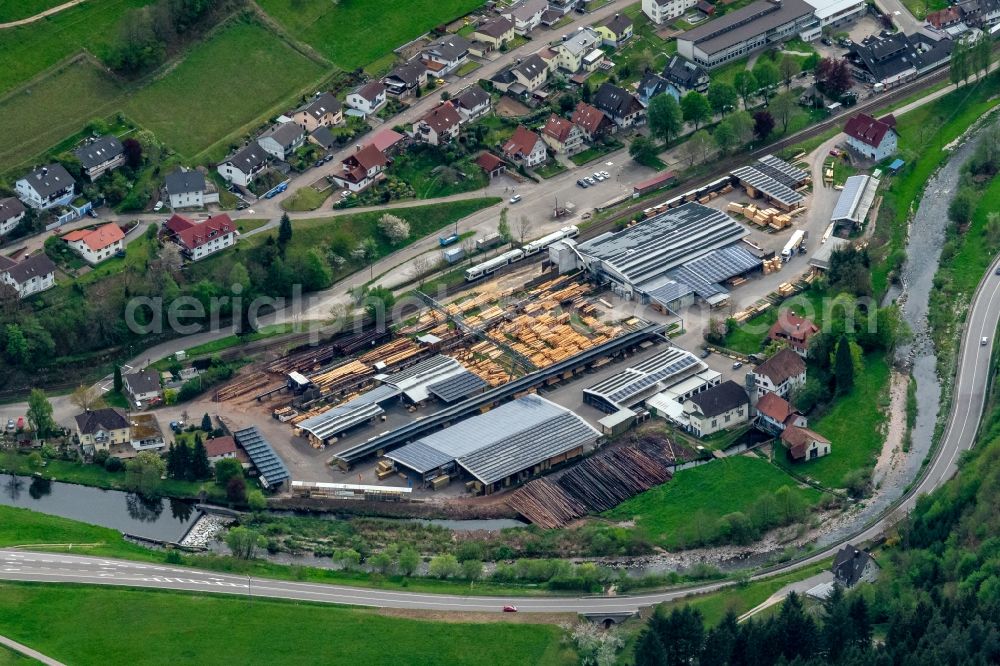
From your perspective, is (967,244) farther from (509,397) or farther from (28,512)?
(28,512)

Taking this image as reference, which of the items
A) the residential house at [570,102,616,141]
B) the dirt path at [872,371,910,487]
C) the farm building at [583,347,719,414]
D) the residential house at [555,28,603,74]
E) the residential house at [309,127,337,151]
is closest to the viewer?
the dirt path at [872,371,910,487]

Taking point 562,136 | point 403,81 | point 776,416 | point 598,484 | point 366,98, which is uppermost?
point 403,81

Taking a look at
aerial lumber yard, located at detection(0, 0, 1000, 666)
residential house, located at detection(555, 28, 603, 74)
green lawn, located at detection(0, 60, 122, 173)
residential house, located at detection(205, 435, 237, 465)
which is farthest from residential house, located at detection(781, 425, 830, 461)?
green lawn, located at detection(0, 60, 122, 173)

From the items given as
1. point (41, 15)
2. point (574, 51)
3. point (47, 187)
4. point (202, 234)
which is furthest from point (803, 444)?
point (41, 15)

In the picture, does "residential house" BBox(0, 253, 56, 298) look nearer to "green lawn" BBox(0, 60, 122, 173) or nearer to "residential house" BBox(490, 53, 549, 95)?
"green lawn" BBox(0, 60, 122, 173)

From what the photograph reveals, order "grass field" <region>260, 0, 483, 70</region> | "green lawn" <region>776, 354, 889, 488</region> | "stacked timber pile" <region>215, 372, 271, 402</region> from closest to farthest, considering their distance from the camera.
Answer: "green lawn" <region>776, 354, 889, 488</region>, "stacked timber pile" <region>215, 372, 271, 402</region>, "grass field" <region>260, 0, 483, 70</region>

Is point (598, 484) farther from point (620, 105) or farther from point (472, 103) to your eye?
point (472, 103)
